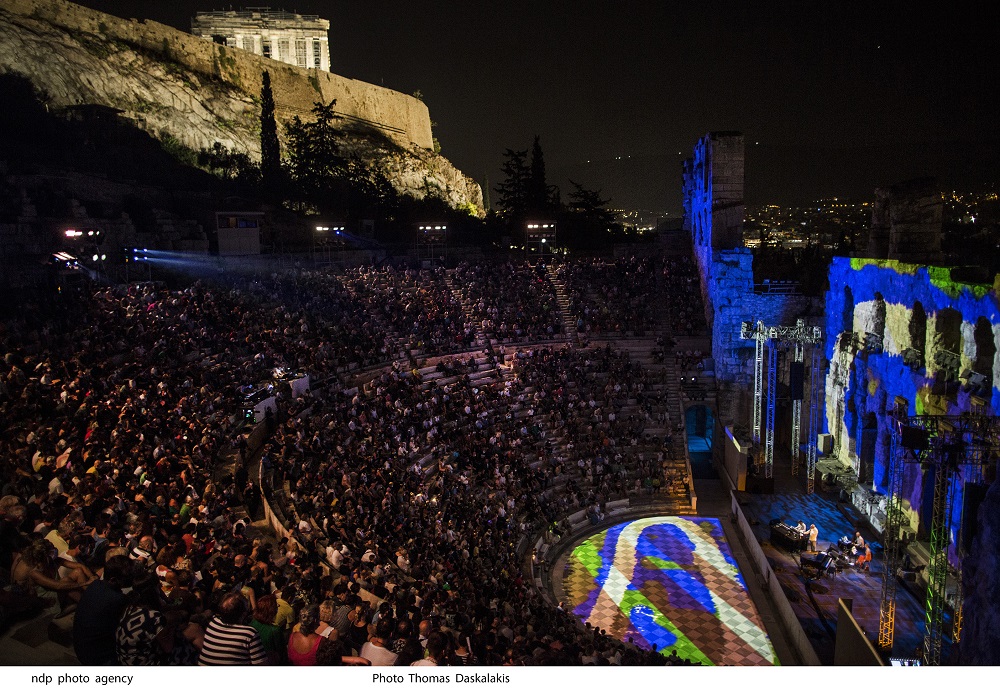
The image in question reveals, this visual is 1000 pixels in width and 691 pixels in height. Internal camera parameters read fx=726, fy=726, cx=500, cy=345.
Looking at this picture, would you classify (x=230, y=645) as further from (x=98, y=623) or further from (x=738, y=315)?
(x=738, y=315)

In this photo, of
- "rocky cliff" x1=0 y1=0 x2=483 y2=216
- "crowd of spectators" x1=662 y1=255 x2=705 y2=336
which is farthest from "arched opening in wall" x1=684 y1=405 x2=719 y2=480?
"rocky cliff" x1=0 y1=0 x2=483 y2=216

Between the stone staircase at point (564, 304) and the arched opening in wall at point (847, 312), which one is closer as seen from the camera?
the arched opening in wall at point (847, 312)

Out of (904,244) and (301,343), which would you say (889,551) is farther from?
(301,343)

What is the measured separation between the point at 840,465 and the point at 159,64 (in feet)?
178

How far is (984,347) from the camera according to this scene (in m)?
16.1

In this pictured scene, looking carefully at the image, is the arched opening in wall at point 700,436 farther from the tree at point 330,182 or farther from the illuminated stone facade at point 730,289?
the tree at point 330,182

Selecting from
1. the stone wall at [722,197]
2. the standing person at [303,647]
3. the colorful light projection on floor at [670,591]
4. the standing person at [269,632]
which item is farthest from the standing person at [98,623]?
the stone wall at [722,197]

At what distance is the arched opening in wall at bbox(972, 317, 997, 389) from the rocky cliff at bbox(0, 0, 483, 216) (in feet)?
160

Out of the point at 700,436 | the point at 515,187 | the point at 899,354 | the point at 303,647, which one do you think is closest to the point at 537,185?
the point at 515,187

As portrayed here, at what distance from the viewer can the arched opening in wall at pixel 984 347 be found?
16000 millimetres

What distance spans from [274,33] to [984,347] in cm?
7138

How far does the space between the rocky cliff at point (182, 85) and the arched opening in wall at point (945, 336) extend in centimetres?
4777

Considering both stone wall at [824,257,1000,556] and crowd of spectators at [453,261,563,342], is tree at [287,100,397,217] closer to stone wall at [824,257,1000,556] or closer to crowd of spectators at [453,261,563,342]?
crowd of spectators at [453,261,563,342]

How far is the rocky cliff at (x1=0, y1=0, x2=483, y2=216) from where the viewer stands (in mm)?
45594
